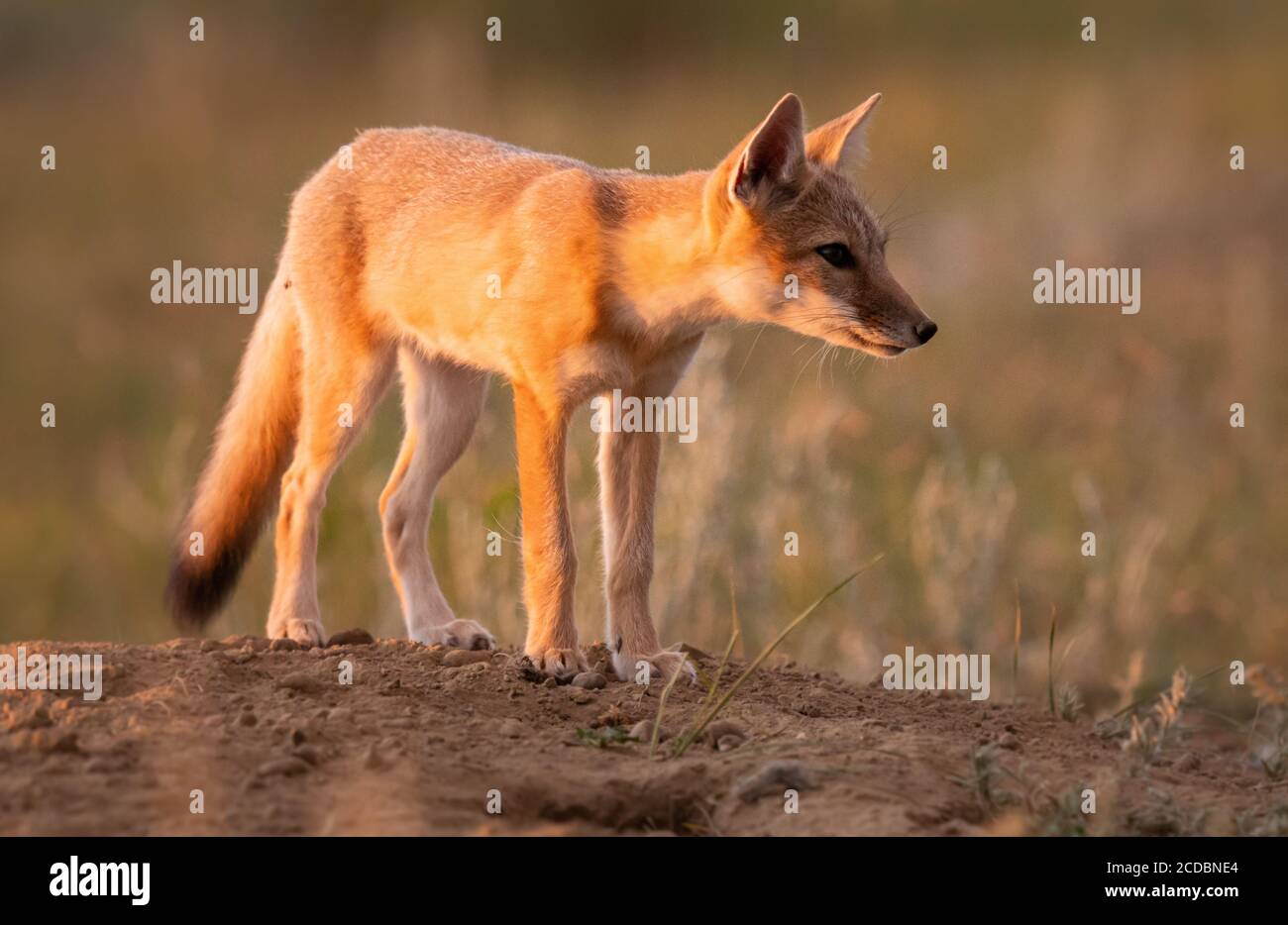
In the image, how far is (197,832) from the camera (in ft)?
13.7

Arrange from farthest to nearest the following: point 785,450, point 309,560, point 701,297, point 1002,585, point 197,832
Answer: point 1002,585 → point 785,450 → point 309,560 → point 701,297 → point 197,832

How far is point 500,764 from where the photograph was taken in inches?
193

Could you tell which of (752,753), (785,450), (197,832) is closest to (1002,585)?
(785,450)

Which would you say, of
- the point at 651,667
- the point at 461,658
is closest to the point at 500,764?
the point at 461,658

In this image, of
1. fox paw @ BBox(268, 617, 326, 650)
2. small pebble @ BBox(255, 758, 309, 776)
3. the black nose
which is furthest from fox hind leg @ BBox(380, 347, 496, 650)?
small pebble @ BBox(255, 758, 309, 776)

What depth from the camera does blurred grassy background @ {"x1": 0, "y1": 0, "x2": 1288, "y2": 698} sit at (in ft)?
30.9

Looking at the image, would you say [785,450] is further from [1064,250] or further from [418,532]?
[1064,250]

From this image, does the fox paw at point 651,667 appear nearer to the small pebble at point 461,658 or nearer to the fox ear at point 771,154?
the small pebble at point 461,658

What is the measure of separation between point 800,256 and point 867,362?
707 centimetres

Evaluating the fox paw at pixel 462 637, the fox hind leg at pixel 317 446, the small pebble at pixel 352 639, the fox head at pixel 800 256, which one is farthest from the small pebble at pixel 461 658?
the fox head at pixel 800 256

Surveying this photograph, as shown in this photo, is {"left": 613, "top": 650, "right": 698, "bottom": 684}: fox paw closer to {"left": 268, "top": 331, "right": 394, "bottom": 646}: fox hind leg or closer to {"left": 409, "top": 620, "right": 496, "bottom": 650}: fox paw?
{"left": 409, "top": 620, "right": 496, "bottom": 650}: fox paw

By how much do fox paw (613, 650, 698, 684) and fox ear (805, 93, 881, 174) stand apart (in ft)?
6.76

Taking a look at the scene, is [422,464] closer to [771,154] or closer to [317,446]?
[317,446]

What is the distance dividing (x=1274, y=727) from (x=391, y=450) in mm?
6349
